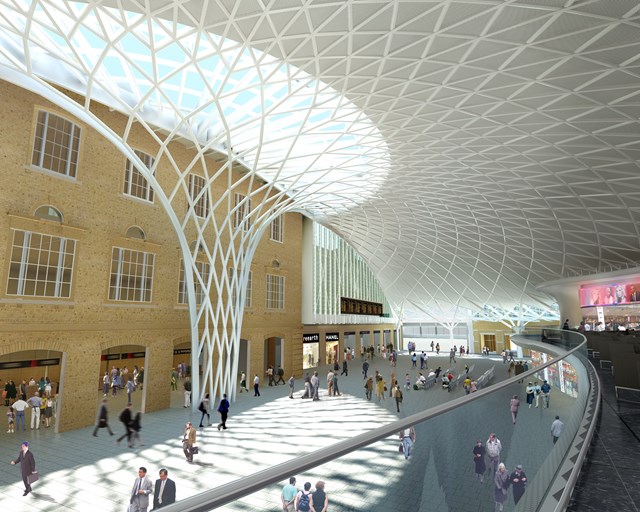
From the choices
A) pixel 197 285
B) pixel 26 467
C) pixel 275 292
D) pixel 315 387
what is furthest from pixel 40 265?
pixel 275 292

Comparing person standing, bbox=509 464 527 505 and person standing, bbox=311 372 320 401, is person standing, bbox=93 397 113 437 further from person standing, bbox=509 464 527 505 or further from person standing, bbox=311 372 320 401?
person standing, bbox=509 464 527 505

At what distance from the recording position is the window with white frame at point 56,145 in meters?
19.9

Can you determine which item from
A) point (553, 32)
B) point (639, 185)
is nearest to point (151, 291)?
point (553, 32)

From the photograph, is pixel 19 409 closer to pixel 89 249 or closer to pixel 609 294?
pixel 89 249

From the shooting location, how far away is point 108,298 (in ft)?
73.5

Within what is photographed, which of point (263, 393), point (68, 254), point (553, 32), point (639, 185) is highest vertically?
point (553, 32)

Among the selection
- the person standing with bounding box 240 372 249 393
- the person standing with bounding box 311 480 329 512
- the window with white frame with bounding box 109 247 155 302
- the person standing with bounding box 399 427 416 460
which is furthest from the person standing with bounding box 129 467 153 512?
the person standing with bounding box 240 372 249 393

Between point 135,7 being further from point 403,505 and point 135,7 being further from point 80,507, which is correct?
point 403,505

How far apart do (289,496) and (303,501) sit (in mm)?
101

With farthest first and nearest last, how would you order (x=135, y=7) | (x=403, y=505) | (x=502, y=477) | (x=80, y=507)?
(x=135, y=7) < (x=80, y=507) < (x=502, y=477) < (x=403, y=505)

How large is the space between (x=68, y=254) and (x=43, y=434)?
345 inches

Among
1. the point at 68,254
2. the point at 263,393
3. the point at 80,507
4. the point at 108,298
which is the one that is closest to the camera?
the point at 80,507

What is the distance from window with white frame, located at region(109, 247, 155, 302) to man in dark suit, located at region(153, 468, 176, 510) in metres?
15.4

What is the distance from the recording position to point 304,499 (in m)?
2.01
